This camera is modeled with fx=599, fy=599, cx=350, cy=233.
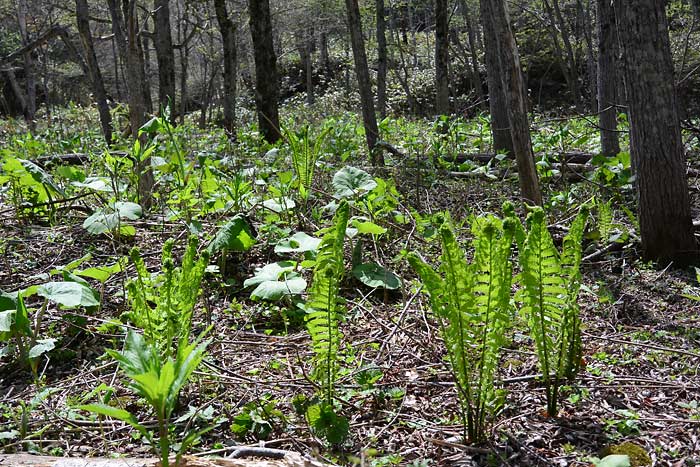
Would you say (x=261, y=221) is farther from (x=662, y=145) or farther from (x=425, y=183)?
(x=662, y=145)

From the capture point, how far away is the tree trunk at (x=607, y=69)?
563cm

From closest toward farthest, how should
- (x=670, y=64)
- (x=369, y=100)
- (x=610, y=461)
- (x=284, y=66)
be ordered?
(x=610, y=461), (x=670, y=64), (x=369, y=100), (x=284, y=66)

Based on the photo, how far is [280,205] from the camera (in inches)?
158

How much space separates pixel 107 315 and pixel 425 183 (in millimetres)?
3323

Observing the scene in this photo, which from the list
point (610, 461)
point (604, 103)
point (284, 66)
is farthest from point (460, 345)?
point (284, 66)

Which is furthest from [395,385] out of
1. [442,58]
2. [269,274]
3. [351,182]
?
[442,58]

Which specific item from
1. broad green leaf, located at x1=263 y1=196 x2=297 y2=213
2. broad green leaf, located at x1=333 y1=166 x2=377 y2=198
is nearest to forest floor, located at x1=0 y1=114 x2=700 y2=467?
broad green leaf, located at x1=333 y1=166 x2=377 y2=198

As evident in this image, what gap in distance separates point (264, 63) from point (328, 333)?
23.2ft

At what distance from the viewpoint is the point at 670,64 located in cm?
338

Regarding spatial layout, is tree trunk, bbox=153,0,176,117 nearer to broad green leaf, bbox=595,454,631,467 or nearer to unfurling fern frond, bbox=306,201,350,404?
unfurling fern frond, bbox=306,201,350,404

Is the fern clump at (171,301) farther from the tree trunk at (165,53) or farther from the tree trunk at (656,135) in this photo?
the tree trunk at (165,53)

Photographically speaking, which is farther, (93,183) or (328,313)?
(93,183)

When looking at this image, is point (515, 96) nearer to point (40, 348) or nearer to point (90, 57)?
point (40, 348)

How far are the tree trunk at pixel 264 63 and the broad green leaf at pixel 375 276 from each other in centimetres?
546
